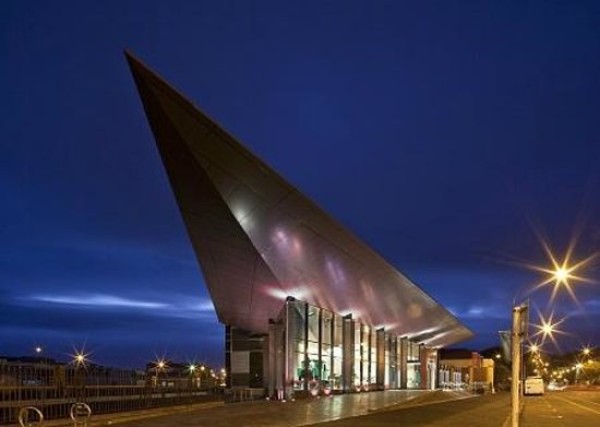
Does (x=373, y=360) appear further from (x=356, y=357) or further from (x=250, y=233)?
(x=250, y=233)

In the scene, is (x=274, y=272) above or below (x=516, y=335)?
above

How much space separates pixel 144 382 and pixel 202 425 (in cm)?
540

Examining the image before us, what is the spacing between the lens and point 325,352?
4678 centimetres

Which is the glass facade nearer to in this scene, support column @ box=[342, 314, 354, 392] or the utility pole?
support column @ box=[342, 314, 354, 392]

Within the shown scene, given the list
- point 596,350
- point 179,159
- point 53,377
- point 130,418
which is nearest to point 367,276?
point 179,159

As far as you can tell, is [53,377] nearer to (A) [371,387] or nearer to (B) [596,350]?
(A) [371,387]

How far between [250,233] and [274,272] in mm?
4614

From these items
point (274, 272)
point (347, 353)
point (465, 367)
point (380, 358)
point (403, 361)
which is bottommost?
point (465, 367)

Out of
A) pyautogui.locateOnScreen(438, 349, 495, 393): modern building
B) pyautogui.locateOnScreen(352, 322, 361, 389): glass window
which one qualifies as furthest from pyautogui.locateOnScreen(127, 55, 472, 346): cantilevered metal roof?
pyautogui.locateOnScreen(438, 349, 495, 393): modern building

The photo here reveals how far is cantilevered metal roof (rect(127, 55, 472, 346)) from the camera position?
24734mm

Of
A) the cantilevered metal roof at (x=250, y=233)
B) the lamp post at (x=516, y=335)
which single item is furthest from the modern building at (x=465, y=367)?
the lamp post at (x=516, y=335)

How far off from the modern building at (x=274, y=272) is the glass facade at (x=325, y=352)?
74mm

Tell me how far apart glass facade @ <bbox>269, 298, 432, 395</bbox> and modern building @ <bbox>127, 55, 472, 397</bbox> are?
7cm

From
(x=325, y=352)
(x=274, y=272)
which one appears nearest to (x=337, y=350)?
(x=325, y=352)
